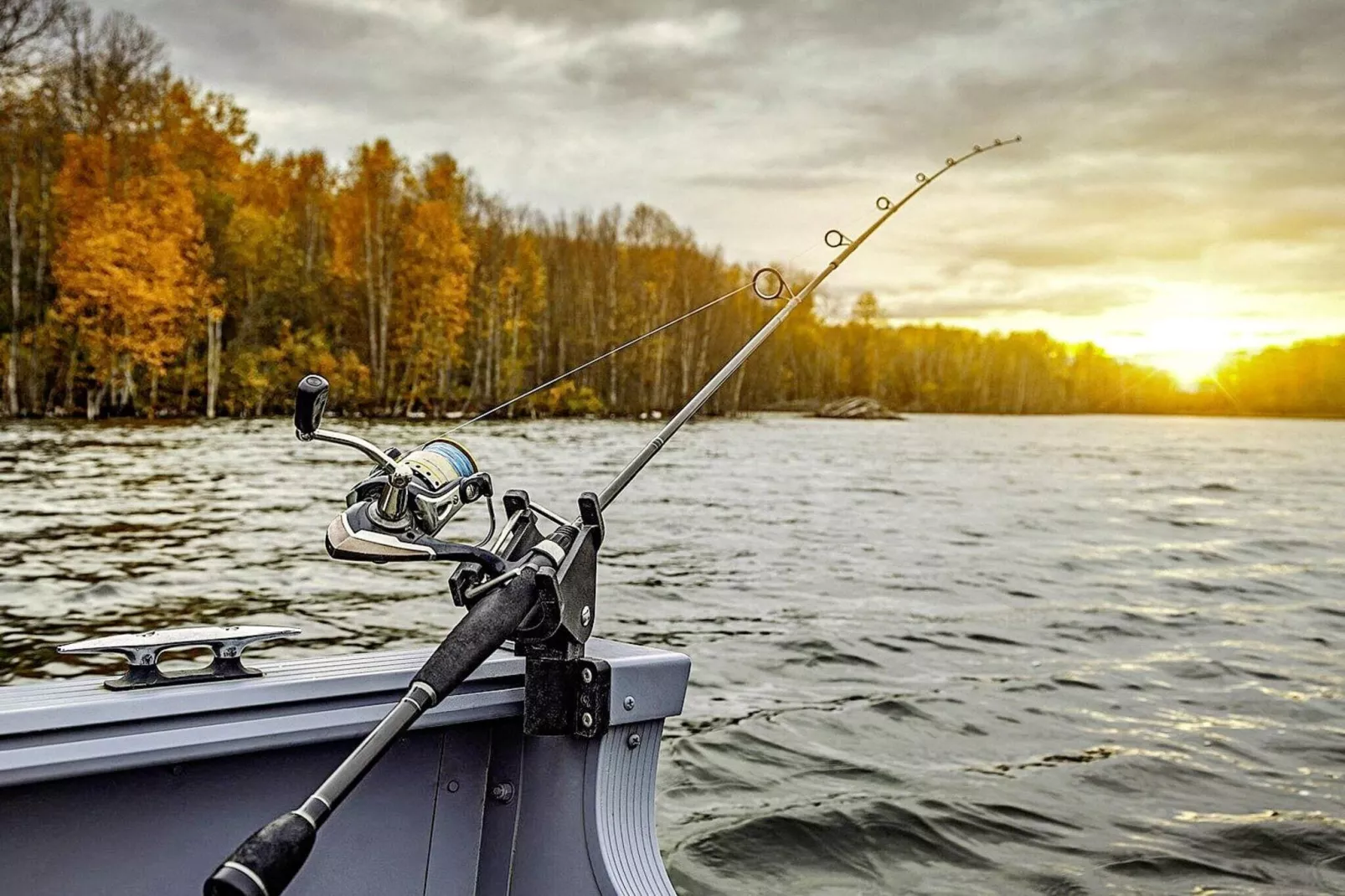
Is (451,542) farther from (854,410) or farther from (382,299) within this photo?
(854,410)

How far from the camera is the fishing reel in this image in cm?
217

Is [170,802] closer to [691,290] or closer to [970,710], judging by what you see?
[970,710]

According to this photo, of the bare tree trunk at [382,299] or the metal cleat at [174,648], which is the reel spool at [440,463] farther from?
the bare tree trunk at [382,299]

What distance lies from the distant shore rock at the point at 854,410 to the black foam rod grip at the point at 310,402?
70.1 metres

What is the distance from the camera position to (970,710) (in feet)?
22.2

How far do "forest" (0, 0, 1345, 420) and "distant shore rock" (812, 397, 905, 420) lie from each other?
8.03 metres

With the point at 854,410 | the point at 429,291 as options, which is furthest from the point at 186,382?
the point at 854,410

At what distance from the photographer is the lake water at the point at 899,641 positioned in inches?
193

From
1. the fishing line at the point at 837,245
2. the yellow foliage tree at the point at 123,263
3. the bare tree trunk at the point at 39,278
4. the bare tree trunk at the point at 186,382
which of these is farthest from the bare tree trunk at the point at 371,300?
the fishing line at the point at 837,245

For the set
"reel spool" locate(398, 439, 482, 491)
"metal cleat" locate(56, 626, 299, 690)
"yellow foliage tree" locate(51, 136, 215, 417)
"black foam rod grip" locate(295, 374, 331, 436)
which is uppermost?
"yellow foliage tree" locate(51, 136, 215, 417)

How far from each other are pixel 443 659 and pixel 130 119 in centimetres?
3739

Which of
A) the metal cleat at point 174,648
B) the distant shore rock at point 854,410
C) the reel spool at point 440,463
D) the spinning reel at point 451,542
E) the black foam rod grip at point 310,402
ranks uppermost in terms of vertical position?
the distant shore rock at point 854,410

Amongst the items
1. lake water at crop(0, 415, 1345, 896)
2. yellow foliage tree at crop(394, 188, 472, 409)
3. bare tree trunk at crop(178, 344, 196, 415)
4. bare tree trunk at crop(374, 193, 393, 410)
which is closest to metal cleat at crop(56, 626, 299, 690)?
lake water at crop(0, 415, 1345, 896)

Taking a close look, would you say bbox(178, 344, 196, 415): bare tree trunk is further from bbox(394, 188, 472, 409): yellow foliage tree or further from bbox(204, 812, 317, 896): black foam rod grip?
bbox(204, 812, 317, 896): black foam rod grip
